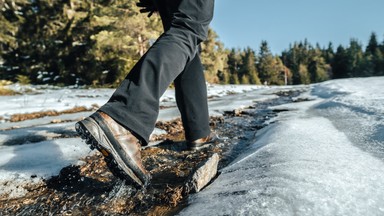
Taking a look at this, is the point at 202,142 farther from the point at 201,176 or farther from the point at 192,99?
the point at 201,176

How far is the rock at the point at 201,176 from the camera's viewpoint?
1015 mm

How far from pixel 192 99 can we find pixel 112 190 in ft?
2.89

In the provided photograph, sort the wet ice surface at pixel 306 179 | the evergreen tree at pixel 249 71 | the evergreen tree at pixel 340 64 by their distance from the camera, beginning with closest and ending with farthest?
the wet ice surface at pixel 306 179, the evergreen tree at pixel 249 71, the evergreen tree at pixel 340 64

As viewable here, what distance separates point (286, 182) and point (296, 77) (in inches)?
2439

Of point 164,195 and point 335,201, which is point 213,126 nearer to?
point 164,195

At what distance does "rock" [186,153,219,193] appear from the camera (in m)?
1.01

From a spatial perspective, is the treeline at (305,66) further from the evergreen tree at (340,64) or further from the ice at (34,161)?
the ice at (34,161)

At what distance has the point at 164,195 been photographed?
1005 millimetres

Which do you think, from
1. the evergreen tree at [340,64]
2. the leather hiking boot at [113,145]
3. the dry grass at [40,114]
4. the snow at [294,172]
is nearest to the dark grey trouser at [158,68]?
the leather hiking boot at [113,145]

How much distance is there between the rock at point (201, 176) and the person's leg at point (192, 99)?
0.68 m

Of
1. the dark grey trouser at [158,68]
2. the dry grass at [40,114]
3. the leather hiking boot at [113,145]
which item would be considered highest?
the dark grey trouser at [158,68]

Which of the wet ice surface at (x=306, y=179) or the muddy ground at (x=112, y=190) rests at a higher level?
the wet ice surface at (x=306, y=179)

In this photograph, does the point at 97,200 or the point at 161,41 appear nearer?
the point at 97,200

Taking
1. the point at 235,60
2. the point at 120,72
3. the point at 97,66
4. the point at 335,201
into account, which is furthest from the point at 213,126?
the point at 235,60
